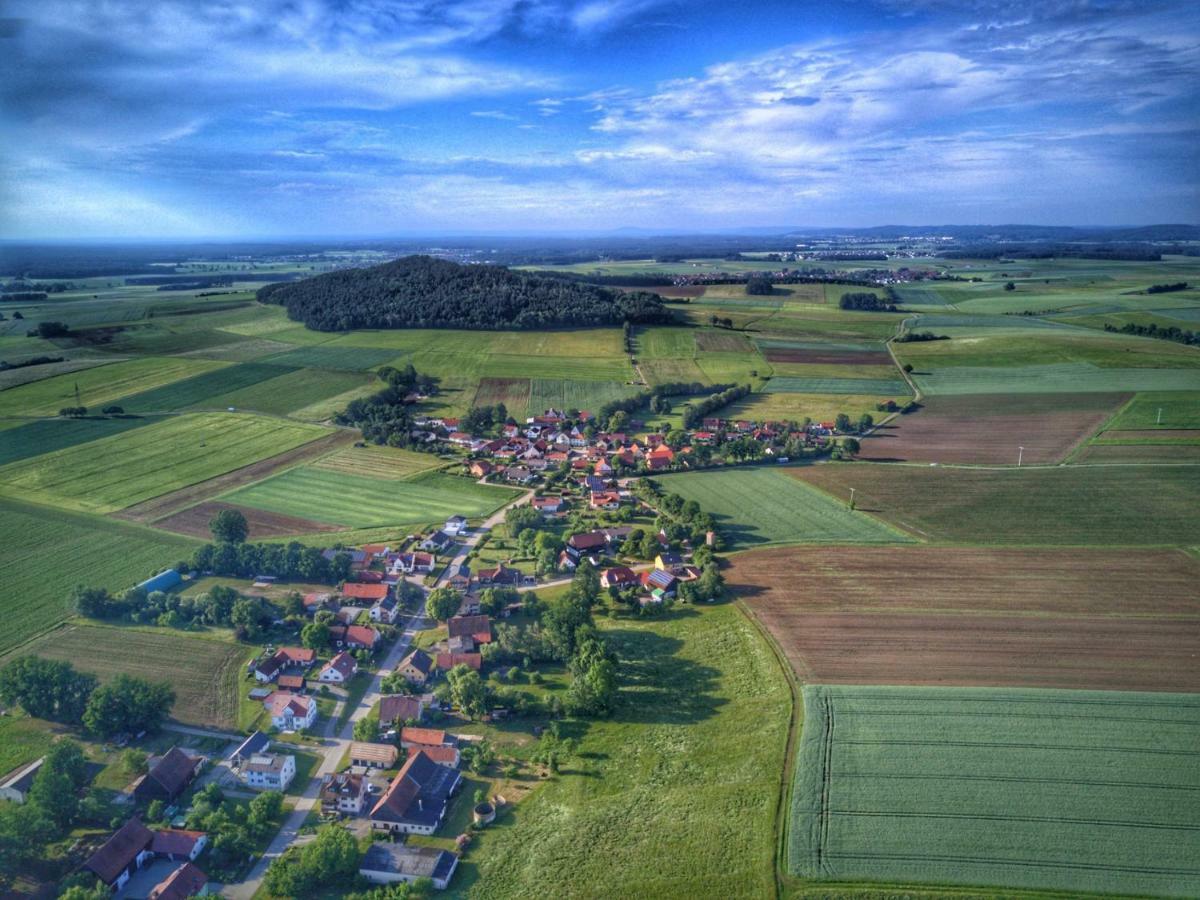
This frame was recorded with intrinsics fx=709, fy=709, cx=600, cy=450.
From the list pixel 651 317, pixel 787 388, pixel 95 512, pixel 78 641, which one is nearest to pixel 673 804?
pixel 78 641

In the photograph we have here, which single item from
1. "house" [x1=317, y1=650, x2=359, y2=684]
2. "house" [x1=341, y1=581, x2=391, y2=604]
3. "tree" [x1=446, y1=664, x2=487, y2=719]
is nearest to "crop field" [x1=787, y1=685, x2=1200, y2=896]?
"tree" [x1=446, y1=664, x2=487, y2=719]

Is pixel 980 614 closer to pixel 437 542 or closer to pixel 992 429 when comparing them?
pixel 437 542

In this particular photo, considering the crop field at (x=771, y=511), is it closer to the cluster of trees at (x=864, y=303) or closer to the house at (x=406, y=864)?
the house at (x=406, y=864)

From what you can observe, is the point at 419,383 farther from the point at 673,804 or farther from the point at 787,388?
the point at 673,804

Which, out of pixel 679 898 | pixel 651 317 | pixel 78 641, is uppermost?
pixel 651 317

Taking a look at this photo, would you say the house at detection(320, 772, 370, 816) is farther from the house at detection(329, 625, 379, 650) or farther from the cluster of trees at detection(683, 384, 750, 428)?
the cluster of trees at detection(683, 384, 750, 428)

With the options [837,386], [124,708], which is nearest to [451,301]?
[837,386]
